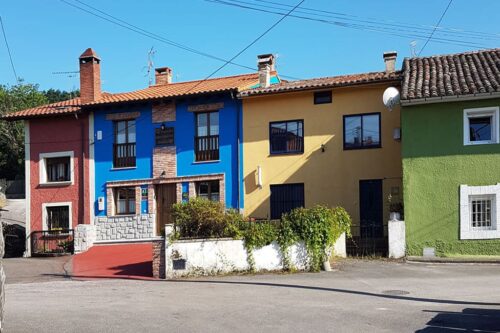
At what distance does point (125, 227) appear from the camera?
2312 cm

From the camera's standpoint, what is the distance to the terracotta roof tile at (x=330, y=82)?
19.9 m

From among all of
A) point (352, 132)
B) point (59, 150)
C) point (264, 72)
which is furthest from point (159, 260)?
point (59, 150)

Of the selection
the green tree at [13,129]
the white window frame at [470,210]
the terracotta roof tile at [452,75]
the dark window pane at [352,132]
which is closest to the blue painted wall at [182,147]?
the dark window pane at [352,132]

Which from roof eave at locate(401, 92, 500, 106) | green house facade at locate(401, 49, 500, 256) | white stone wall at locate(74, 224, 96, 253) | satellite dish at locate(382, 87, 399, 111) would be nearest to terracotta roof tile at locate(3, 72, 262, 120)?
white stone wall at locate(74, 224, 96, 253)

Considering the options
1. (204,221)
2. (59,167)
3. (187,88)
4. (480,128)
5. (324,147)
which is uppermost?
(187,88)

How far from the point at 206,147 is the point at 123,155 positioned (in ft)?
12.7

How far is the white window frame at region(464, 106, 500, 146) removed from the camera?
1639 cm

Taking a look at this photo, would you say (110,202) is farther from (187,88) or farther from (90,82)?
(187,88)

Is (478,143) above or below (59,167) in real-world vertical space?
above

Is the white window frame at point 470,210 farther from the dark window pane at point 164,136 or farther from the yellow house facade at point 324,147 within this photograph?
the dark window pane at point 164,136

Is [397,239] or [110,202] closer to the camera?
[397,239]

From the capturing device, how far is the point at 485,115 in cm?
1670

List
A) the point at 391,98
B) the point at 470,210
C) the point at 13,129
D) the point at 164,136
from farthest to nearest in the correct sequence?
the point at 13,129 < the point at 164,136 < the point at 391,98 < the point at 470,210

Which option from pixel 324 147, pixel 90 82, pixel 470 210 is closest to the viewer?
pixel 470 210
